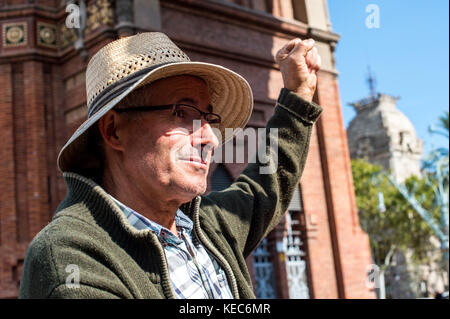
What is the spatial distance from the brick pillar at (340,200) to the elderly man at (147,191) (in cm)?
1013

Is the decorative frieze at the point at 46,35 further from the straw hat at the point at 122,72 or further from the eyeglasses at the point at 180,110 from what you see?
the eyeglasses at the point at 180,110

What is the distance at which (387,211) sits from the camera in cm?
3603

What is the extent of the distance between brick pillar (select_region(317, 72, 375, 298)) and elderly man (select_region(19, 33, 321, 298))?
10.1 m

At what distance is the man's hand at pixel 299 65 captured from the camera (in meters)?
2.03

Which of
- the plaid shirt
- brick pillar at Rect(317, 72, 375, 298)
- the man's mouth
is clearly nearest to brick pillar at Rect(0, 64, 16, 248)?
brick pillar at Rect(317, 72, 375, 298)

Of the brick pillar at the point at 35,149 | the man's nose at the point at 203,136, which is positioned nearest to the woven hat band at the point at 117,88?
the man's nose at the point at 203,136

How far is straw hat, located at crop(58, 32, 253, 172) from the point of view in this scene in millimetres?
1632

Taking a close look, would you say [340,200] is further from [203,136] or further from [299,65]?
[203,136]

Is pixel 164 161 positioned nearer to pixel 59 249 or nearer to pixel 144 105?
pixel 144 105

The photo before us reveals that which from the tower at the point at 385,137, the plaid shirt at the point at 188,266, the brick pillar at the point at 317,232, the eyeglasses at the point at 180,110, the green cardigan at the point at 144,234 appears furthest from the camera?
the tower at the point at 385,137

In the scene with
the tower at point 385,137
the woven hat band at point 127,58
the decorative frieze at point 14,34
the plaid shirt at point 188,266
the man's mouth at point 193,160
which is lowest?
the plaid shirt at point 188,266

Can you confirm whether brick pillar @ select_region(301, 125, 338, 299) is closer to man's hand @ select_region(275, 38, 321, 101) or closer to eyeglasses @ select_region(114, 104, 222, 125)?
man's hand @ select_region(275, 38, 321, 101)

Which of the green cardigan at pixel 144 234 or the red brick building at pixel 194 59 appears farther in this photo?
the red brick building at pixel 194 59
